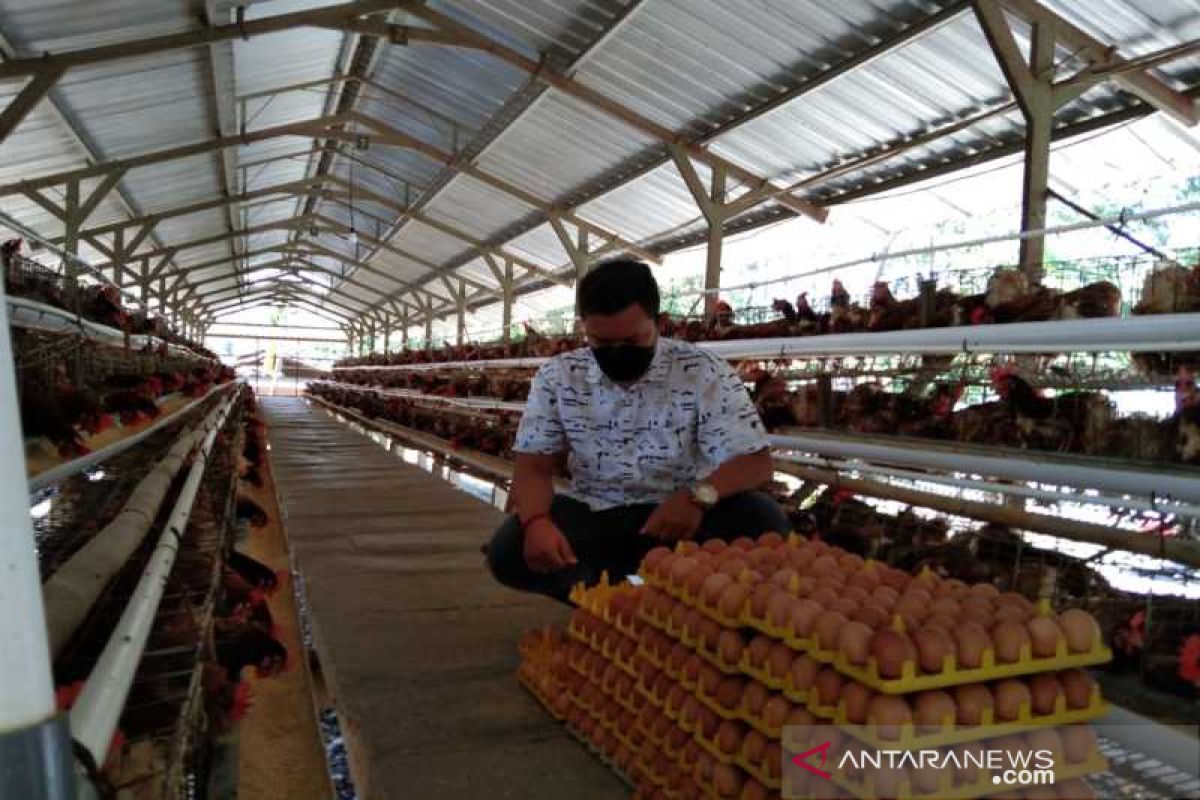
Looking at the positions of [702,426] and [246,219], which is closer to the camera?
[702,426]

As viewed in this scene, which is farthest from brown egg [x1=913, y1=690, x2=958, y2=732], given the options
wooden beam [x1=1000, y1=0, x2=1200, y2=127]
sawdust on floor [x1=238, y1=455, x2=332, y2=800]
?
wooden beam [x1=1000, y1=0, x2=1200, y2=127]

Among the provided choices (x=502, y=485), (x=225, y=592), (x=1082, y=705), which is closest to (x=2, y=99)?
(x=502, y=485)

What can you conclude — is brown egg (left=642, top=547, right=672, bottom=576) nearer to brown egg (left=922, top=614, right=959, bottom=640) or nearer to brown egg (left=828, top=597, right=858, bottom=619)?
brown egg (left=828, top=597, right=858, bottom=619)

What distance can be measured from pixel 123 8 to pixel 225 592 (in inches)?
205

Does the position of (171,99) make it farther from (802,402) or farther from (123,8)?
(802,402)

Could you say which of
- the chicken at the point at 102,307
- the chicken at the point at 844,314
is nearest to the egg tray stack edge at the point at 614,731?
the chicken at the point at 844,314

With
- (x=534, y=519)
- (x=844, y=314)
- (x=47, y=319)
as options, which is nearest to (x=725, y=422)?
(x=534, y=519)

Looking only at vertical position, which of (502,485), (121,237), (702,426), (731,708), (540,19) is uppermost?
(540,19)

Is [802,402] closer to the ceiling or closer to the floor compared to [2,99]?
closer to the floor

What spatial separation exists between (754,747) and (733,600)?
9.0 inches

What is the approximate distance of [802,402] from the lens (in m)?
4.88

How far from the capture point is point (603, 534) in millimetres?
2410

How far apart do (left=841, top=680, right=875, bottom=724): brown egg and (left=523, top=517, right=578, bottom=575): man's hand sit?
3.12ft

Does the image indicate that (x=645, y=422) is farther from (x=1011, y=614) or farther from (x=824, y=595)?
(x=1011, y=614)
